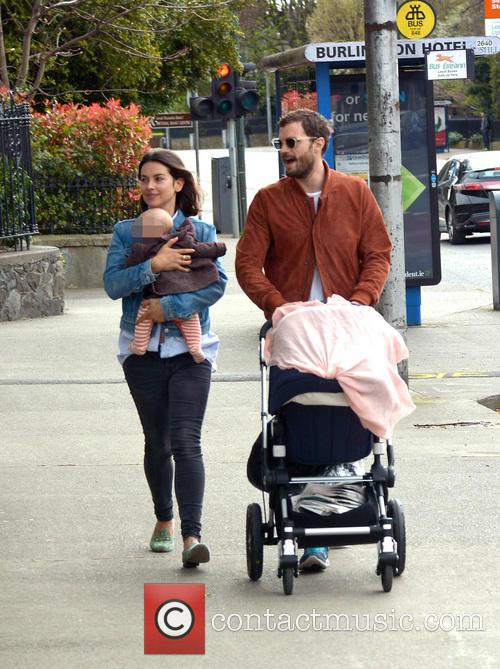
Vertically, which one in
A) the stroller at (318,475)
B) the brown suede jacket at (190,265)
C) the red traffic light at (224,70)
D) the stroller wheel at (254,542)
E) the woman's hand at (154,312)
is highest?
the red traffic light at (224,70)

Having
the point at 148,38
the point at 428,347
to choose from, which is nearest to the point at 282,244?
the point at 428,347

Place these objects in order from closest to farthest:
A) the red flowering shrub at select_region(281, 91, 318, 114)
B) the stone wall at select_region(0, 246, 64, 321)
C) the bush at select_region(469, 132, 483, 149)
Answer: the red flowering shrub at select_region(281, 91, 318, 114)
the stone wall at select_region(0, 246, 64, 321)
the bush at select_region(469, 132, 483, 149)

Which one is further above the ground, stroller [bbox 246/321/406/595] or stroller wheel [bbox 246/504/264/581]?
stroller [bbox 246/321/406/595]

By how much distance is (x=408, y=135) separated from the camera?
42.4 feet

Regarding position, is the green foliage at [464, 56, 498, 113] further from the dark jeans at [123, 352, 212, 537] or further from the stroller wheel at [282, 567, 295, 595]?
the stroller wheel at [282, 567, 295, 595]

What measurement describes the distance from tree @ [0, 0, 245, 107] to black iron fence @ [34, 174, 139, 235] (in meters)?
1.53

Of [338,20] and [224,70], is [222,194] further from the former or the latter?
[338,20]

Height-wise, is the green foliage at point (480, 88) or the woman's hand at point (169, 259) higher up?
the green foliage at point (480, 88)

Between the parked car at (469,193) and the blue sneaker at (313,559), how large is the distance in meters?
18.1

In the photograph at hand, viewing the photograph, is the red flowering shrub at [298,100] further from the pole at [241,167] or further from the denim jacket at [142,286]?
the pole at [241,167]

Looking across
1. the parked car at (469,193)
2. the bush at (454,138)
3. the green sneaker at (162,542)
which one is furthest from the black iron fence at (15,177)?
the bush at (454,138)

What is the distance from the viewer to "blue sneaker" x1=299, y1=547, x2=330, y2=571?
18.0 feet

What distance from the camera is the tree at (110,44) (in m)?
20.3

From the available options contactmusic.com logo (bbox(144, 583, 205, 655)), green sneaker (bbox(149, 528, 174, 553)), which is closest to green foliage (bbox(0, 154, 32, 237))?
green sneaker (bbox(149, 528, 174, 553))
